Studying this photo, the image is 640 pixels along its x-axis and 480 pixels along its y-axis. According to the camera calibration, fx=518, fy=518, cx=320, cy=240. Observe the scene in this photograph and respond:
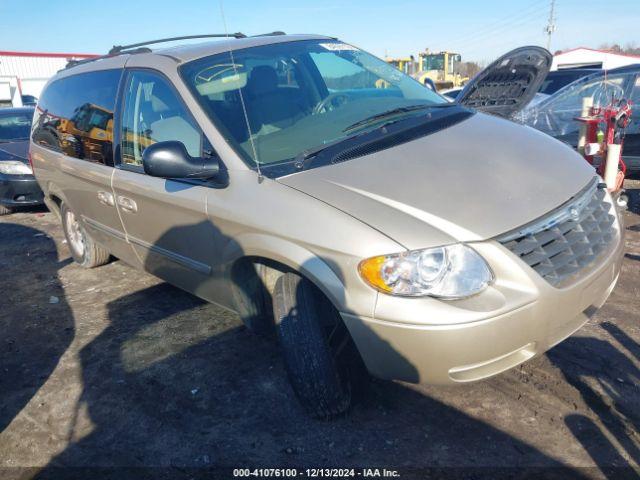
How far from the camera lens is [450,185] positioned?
2359 millimetres

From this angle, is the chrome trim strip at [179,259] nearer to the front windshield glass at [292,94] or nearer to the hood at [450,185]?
the front windshield glass at [292,94]

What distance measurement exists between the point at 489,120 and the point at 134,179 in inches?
90.0

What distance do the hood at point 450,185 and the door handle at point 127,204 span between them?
137 centimetres

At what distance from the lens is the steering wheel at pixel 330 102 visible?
3.19 meters

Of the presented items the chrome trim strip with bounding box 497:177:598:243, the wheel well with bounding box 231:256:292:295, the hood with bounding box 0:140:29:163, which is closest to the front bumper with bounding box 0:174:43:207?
the hood with bounding box 0:140:29:163

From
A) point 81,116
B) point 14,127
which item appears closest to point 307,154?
point 81,116

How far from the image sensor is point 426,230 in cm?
212

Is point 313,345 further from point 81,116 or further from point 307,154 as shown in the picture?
point 81,116

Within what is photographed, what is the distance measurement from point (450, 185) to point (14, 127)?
8.59 m

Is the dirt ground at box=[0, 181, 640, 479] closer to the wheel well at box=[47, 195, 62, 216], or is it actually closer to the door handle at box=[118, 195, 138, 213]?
the door handle at box=[118, 195, 138, 213]

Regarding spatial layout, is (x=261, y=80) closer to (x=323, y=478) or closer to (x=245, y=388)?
(x=245, y=388)

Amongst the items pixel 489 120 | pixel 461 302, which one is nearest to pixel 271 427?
pixel 461 302

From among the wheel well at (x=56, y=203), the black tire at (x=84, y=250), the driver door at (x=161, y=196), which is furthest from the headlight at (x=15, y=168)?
the driver door at (x=161, y=196)

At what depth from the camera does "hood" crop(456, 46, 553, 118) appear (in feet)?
14.5
